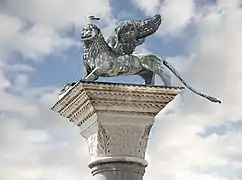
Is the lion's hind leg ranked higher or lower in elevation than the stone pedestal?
higher

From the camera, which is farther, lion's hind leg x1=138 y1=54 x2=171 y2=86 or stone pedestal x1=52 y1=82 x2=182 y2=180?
lion's hind leg x1=138 y1=54 x2=171 y2=86

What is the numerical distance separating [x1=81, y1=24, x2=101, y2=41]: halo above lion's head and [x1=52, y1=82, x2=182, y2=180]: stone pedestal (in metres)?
0.83

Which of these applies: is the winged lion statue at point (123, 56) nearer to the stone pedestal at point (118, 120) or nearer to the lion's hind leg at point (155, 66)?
the lion's hind leg at point (155, 66)

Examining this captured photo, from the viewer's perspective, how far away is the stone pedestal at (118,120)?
11766mm

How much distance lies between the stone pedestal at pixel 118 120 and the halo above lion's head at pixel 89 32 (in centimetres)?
83

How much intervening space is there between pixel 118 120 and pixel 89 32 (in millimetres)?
1314

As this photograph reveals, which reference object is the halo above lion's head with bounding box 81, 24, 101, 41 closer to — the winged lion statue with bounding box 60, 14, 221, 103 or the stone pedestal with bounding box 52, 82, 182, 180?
the winged lion statue with bounding box 60, 14, 221, 103

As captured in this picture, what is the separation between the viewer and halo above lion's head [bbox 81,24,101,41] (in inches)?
488

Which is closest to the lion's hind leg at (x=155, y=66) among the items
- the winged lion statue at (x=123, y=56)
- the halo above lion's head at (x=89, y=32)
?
the winged lion statue at (x=123, y=56)

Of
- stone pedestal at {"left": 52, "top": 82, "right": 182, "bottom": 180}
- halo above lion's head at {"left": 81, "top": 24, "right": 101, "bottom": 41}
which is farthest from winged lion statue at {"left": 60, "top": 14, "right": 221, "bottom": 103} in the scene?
stone pedestal at {"left": 52, "top": 82, "right": 182, "bottom": 180}

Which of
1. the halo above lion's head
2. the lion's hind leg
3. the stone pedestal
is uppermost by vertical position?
the halo above lion's head

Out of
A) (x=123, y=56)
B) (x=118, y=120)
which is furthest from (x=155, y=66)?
(x=118, y=120)

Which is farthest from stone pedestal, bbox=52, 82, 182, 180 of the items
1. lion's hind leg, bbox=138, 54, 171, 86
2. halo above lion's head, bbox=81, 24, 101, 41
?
halo above lion's head, bbox=81, 24, 101, 41

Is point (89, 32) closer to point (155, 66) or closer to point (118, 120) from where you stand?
point (155, 66)
